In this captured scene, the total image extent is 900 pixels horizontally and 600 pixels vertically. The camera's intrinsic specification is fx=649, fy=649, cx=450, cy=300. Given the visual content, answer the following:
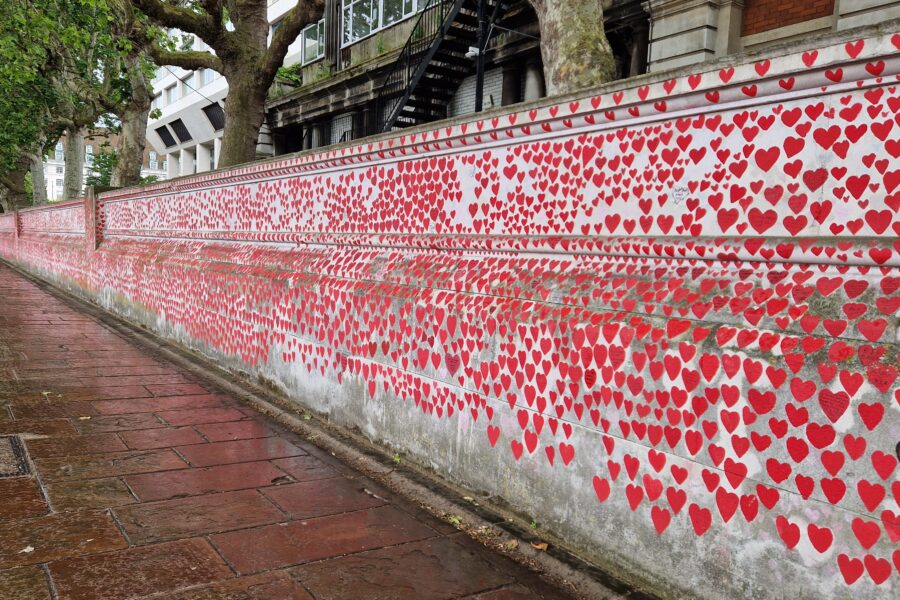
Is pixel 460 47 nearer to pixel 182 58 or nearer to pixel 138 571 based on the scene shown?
pixel 182 58

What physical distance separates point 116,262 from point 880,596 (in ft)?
31.8

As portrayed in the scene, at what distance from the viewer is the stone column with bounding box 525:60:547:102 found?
1306cm

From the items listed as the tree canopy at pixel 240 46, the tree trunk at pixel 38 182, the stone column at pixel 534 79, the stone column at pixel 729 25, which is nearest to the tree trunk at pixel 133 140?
the tree canopy at pixel 240 46

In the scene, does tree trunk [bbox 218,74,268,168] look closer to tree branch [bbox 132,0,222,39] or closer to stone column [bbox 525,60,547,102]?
tree branch [bbox 132,0,222,39]

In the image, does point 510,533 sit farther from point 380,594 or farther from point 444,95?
point 444,95

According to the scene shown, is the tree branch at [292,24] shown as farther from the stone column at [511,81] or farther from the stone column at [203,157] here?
the stone column at [203,157]

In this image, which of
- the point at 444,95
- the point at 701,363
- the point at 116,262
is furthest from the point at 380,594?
the point at 444,95

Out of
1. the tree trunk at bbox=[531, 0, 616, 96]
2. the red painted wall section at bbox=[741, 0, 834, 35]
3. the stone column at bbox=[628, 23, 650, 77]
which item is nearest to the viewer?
the tree trunk at bbox=[531, 0, 616, 96]

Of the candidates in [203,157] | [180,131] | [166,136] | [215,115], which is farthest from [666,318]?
[166,136]

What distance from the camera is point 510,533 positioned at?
2.77m

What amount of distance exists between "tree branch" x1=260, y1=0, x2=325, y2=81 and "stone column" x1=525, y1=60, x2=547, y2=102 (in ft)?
16.8

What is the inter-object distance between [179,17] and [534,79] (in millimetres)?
6848

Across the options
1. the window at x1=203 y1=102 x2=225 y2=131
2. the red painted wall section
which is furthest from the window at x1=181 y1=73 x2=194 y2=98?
the red painted wall section

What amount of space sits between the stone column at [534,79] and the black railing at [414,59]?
182 cm
